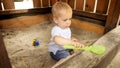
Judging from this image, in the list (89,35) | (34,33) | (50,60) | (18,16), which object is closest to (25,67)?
(50,60)

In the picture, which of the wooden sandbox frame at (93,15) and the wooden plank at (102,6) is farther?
the wooden plank at (102,6)

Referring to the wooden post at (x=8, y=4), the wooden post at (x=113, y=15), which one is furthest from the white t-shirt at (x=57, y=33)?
the wooden post at (x=8, y=4)

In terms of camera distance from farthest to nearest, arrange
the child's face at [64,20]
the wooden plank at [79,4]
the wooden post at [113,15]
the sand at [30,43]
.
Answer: the wooden plank at [79,4] < the wooden post at [113,15] < the sand at [30,43] < the child's face at [64,20]

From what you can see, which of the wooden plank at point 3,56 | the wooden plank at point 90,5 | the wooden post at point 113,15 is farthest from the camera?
the wooden plank at point 90,5

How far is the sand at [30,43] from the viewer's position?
121 cm

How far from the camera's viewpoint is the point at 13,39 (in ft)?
5.65

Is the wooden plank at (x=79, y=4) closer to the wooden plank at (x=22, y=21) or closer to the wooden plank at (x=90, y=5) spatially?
the wooden plank at (x=90, y=5)

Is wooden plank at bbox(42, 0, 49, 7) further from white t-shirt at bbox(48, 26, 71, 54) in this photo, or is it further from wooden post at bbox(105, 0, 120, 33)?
white t-shirt at bbox(48, 26, 71, 54)

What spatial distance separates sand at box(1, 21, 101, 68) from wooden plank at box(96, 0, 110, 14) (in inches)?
13.9

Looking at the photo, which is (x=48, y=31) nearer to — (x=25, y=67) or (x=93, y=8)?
(x=93, y=8)

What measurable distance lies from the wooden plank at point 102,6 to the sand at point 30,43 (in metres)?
0.35

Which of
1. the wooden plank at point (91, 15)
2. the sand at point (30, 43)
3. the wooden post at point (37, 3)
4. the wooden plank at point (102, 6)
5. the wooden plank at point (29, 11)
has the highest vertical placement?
the wooden post at point (37, 3)

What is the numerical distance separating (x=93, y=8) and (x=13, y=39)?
1279 millimetres

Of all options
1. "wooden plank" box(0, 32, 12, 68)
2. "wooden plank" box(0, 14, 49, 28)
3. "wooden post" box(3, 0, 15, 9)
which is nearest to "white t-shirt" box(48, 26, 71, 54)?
"wooden plank" box(0, 32, 12, 68)
